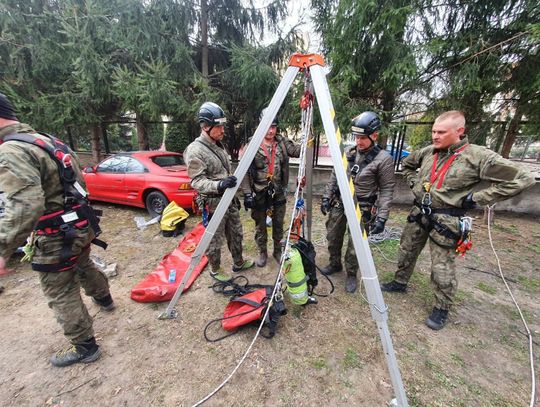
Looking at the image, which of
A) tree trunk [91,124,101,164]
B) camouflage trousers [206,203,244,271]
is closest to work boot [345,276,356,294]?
camouflage trousers [206,203,244,271]

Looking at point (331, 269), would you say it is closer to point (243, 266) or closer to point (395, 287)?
point (395, 287)

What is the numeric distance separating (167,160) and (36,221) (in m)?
4.32

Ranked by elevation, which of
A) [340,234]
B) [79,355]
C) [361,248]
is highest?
[361,248]

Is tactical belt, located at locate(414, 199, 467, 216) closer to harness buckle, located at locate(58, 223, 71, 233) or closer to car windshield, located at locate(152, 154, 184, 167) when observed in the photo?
harness buckle, located at locate(58, 223, 71, 233)

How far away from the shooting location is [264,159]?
3189 mm

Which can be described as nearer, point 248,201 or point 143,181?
point 248,201

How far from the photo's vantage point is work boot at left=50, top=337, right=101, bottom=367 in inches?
86.5

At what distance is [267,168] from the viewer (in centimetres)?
321

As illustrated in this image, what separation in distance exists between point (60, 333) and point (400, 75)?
6.35m

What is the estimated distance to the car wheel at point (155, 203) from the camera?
5297 millimetres

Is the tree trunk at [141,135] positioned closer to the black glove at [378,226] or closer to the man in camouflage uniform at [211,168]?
the man in camouflage uniform at [211,168]

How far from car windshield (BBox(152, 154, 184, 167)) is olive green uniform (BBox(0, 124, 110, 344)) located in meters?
3.44

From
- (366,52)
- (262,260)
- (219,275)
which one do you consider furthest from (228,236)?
(366,52)

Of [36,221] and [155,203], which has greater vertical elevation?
[36,221]
